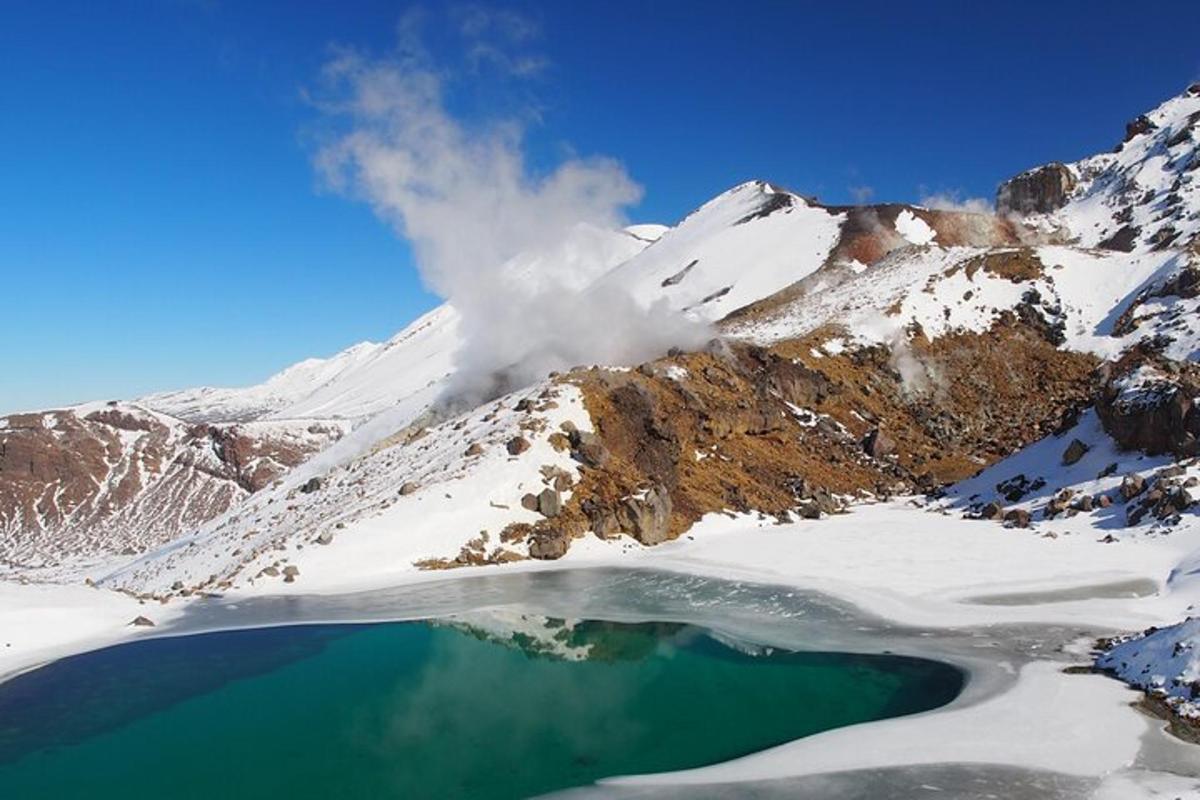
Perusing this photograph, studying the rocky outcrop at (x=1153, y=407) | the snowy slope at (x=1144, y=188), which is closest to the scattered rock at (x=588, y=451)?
the rocky outcrop at (x=1153, y=407)

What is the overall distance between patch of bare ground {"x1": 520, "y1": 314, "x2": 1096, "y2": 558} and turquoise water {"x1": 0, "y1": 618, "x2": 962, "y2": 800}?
505 inches

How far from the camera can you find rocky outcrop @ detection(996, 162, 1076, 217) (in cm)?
10662

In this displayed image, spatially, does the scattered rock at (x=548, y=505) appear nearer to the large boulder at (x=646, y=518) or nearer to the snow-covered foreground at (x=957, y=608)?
the snow-covered foreground at (x=957, y=608)

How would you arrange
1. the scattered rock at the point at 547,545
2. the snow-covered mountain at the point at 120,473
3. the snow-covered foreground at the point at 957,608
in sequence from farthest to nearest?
1. the snow-covered mountain at the point at 120,473
2. the scattered rock at the point at 547,545
3. the snow-covered foreground at the point at 957,608

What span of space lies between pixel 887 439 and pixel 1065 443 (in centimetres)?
1061

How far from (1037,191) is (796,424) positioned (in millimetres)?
79442

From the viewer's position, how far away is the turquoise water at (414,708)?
51.8 feet

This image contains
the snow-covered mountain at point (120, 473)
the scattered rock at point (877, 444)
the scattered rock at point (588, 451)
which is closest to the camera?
the scattered rock at point (588, 451)

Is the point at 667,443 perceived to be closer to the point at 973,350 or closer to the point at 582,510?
the point at 582,510

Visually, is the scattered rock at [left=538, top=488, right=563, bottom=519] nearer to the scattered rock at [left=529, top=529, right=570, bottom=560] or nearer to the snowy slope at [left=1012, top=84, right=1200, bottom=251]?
the scattered rock at [left=529, top=529, right=570, bottom=560]

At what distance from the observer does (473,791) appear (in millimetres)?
14875

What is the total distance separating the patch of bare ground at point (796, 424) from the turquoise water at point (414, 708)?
12.8 meters

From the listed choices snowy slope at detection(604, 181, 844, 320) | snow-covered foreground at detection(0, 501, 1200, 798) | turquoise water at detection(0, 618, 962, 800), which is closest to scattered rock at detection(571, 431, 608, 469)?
snow-covered foreground at detection(0, 501, 1200, 798)

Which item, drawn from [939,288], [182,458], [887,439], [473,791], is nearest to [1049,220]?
[939,288]
